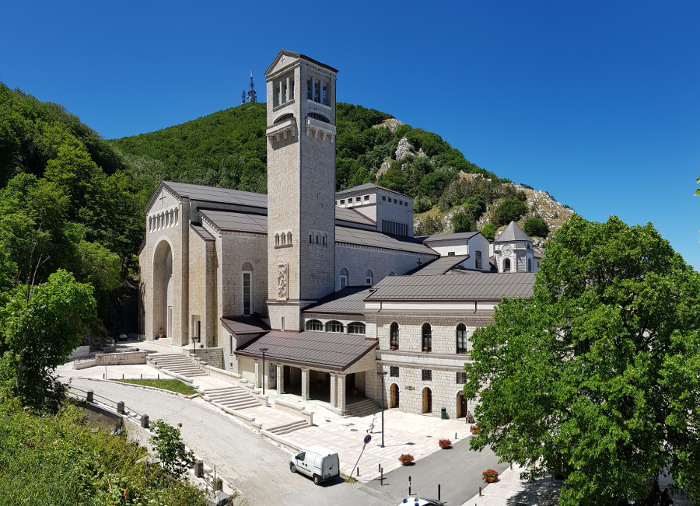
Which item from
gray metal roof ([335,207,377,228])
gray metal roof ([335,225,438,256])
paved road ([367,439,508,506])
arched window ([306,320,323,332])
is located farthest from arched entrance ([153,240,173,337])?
paved road ([367,439,508,506])

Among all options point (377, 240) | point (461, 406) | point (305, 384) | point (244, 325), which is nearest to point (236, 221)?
point (244, 325)

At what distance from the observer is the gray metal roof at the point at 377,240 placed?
164 feet

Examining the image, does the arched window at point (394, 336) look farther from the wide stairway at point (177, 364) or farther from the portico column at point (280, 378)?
the wide stairway at point (177, 364)

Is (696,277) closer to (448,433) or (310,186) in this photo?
(448,433)

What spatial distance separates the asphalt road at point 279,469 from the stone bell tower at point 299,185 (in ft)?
46.0

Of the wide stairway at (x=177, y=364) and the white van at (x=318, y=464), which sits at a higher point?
the wide stairway at (x=177, y=364)

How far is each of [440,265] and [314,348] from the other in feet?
86.1

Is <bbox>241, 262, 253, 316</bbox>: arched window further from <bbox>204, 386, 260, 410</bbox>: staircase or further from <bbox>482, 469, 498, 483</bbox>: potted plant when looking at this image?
<bbox>482, 469, 498, 483</bbox>: potted plant

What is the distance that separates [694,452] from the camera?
14.6 meters

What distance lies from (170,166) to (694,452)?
4449 inches

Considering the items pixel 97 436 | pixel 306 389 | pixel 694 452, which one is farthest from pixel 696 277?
pixel 306 389

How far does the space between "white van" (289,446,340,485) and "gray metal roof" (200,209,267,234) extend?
87.6 feet

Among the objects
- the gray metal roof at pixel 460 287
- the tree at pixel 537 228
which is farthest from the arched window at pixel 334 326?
the tree at pixel 537 228

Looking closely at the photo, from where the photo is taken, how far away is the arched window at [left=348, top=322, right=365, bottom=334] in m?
37.3
